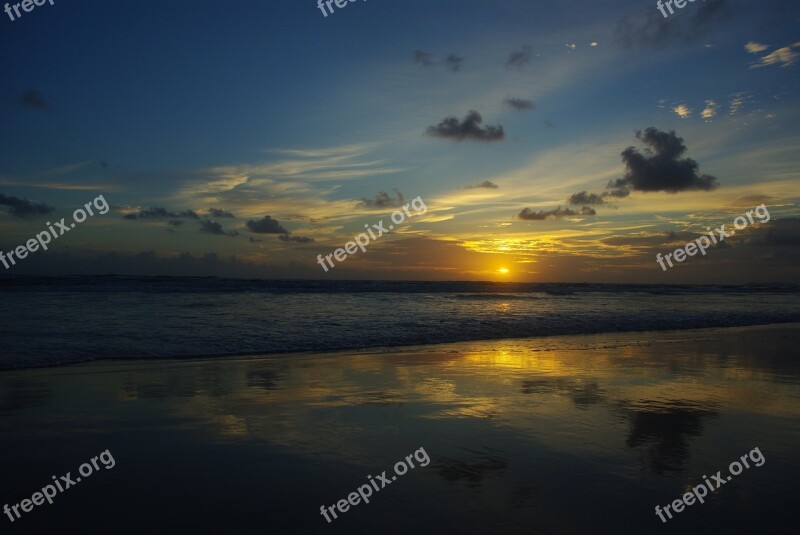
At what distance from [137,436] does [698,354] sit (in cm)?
1370

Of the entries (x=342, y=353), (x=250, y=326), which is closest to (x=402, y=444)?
(x=342, y=353)

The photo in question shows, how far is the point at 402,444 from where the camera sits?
6.83 metres

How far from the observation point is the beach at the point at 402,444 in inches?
190

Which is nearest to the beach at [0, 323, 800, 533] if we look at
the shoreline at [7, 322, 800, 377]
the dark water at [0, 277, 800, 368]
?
the shoreline at [7, 322, 800, 377]

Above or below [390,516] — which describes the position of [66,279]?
above

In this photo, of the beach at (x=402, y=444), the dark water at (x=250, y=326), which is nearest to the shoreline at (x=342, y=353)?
the dark water at (x=250, y=326)

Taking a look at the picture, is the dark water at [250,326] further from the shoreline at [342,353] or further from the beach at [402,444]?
the beach at [402,444]

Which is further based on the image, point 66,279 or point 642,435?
point 66,279

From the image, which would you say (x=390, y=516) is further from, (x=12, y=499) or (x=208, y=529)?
(x=12, y=499)

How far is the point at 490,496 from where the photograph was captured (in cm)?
519

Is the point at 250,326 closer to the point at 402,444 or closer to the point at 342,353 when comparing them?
the point at 342,353

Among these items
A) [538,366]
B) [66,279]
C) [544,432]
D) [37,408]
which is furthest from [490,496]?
[66,279]

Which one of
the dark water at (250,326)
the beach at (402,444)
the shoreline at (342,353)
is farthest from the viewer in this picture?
the dark water at (250,326)

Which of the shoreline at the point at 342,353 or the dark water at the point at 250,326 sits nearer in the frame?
the shoreline at the point at 342,353
